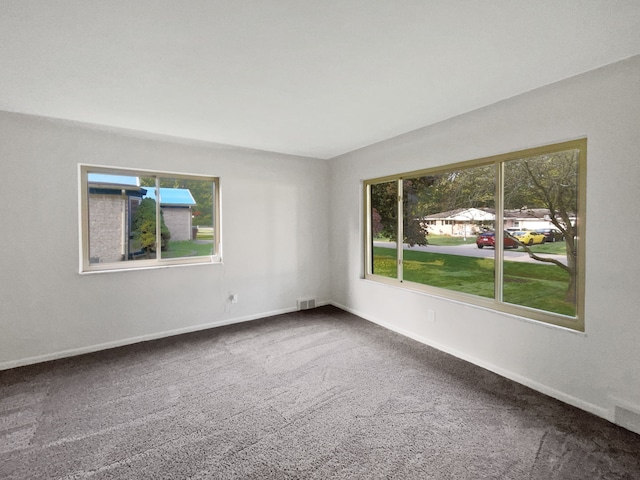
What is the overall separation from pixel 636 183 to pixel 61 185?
4.90 meters

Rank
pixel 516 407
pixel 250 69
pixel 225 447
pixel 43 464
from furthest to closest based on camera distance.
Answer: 1. pixel 516 407
2. pixel 250 69
3. pixel 225 447
4. pixel 43 464

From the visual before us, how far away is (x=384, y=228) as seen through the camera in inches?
166

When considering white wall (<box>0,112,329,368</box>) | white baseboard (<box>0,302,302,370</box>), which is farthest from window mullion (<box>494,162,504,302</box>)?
white baseboard (<box>0,302,302,370</box>)

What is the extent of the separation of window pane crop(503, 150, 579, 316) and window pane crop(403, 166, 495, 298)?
0.69 ft

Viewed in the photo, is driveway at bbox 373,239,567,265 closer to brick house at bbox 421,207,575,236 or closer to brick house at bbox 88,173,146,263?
brick house at bbox 421,207,575,236

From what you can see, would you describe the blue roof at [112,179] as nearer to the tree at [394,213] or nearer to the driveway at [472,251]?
the tree at [394,213]

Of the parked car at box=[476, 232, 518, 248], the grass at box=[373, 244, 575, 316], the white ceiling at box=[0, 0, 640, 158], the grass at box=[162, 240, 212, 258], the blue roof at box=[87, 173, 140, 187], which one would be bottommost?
the grass at box=[373, 244, 575, 316]

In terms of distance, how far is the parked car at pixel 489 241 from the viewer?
9.25ft

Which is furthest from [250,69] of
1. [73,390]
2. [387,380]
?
[73,390]

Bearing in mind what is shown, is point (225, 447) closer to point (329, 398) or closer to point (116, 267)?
point (329, 398)

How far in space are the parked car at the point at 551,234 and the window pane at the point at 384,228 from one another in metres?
1.70

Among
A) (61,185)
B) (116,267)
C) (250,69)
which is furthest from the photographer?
(116,267)

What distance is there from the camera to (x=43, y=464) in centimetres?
174

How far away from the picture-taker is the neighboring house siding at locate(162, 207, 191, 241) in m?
3.81
